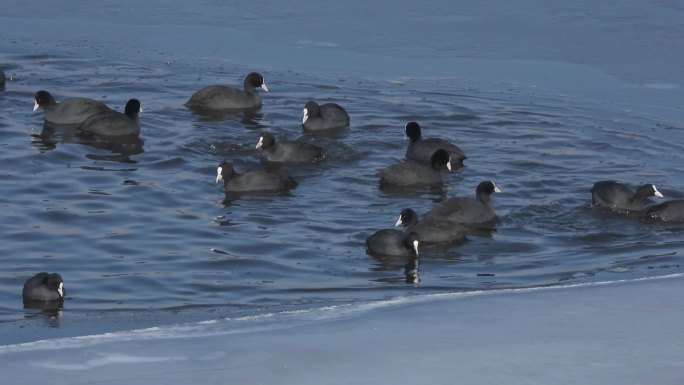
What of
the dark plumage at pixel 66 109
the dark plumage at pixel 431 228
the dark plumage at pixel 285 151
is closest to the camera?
the dark plumage at pixel 431 228

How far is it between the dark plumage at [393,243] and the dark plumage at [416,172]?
2.11 metres

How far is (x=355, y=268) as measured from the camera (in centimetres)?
1094

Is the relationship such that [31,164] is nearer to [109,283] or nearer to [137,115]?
[137,115]

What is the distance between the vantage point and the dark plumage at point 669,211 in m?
12.3

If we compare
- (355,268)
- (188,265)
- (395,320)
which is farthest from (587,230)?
(395,320)

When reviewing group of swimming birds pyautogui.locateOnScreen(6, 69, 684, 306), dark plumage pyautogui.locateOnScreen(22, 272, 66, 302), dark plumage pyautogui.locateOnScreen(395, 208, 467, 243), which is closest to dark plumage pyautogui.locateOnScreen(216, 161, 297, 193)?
group of swimming birds pyautogui.locateOnScreen(6, 69, 684, 306)

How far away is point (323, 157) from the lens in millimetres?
14422

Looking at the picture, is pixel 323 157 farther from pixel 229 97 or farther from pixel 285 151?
pixel 229 97

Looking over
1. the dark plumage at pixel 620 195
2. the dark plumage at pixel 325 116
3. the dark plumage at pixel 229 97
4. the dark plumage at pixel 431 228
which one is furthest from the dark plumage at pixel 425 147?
the dark plumage at pixel 229 97

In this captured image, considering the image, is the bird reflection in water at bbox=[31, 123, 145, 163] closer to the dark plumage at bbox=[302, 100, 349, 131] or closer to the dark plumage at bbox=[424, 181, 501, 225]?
the dark plumage at bbox=[302, 100, 349, 131]

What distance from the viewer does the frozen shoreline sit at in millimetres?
7016

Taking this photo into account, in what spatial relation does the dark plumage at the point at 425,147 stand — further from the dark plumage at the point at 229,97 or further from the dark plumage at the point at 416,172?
the dark plumage at the point at 229,97

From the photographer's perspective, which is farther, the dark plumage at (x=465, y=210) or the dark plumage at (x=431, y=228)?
the dark plumage at (x=465, y=210)

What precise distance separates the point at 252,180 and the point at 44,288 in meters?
3.68
